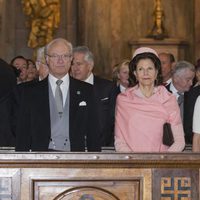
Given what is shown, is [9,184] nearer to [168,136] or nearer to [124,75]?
[168,136]

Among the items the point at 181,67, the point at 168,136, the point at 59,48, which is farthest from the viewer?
the point at 181,67

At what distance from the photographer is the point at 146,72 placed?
7824mm

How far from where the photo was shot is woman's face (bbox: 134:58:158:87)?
25.6 ft

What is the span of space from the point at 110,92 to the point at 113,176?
9.88ft

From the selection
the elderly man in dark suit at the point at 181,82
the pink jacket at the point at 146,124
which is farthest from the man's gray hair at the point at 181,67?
the pink jacket at the point at 146,124

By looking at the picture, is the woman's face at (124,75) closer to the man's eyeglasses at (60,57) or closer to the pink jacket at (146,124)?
the man's eyeglasses at (60,57)

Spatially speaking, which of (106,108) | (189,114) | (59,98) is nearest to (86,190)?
(59,98)

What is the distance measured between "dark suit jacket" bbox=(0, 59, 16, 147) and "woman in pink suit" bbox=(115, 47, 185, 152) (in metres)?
0.98

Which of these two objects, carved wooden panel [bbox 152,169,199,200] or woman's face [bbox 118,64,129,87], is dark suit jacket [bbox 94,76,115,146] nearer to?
woman's face [bbox 118,64,129,87]

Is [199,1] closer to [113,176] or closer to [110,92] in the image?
[110,92]

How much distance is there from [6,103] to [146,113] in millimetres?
1239

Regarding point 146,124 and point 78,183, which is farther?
point 146,124

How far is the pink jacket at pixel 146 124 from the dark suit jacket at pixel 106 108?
0.34 metres

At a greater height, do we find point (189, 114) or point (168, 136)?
point (189, 114)
